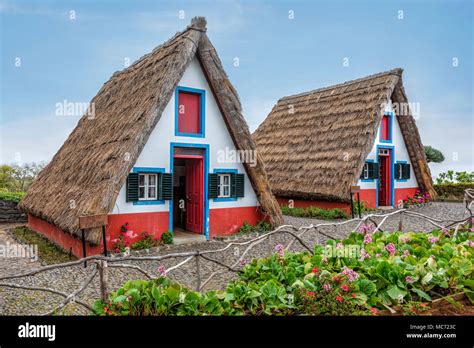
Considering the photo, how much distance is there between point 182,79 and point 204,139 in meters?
1.64

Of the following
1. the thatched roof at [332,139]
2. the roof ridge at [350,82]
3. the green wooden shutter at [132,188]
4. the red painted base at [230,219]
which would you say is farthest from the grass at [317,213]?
the green wooden shutter at [132,188]

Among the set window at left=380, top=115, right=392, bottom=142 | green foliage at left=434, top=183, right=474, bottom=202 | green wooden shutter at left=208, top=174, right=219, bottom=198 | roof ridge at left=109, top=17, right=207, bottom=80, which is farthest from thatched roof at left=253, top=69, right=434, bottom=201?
roof ridge at left=109, top=17, right=207, bottom=80

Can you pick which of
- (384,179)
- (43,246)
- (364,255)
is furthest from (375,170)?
(43,246)

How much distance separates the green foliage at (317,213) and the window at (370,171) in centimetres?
247

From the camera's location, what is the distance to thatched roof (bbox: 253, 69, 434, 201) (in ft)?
45.4

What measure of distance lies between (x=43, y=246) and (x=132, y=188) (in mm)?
3209

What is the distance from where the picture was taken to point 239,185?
1042 cm

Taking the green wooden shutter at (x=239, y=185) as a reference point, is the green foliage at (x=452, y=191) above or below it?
below

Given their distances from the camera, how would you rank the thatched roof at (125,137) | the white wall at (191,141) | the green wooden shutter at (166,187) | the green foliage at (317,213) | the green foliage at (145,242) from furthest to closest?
the green foliage at (317,213)
the green wooden shutter at (166,187)
the white wall at (191,141)
the green foliage at (145,242)
the thatched roof at (125,137)

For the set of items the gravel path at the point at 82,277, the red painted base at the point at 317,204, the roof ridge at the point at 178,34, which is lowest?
the gravel path at the point at 82,277

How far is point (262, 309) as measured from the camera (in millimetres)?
4098

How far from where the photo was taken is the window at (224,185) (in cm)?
1029

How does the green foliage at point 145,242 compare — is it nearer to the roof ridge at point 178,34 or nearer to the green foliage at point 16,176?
the roof ridge at point 178,34
